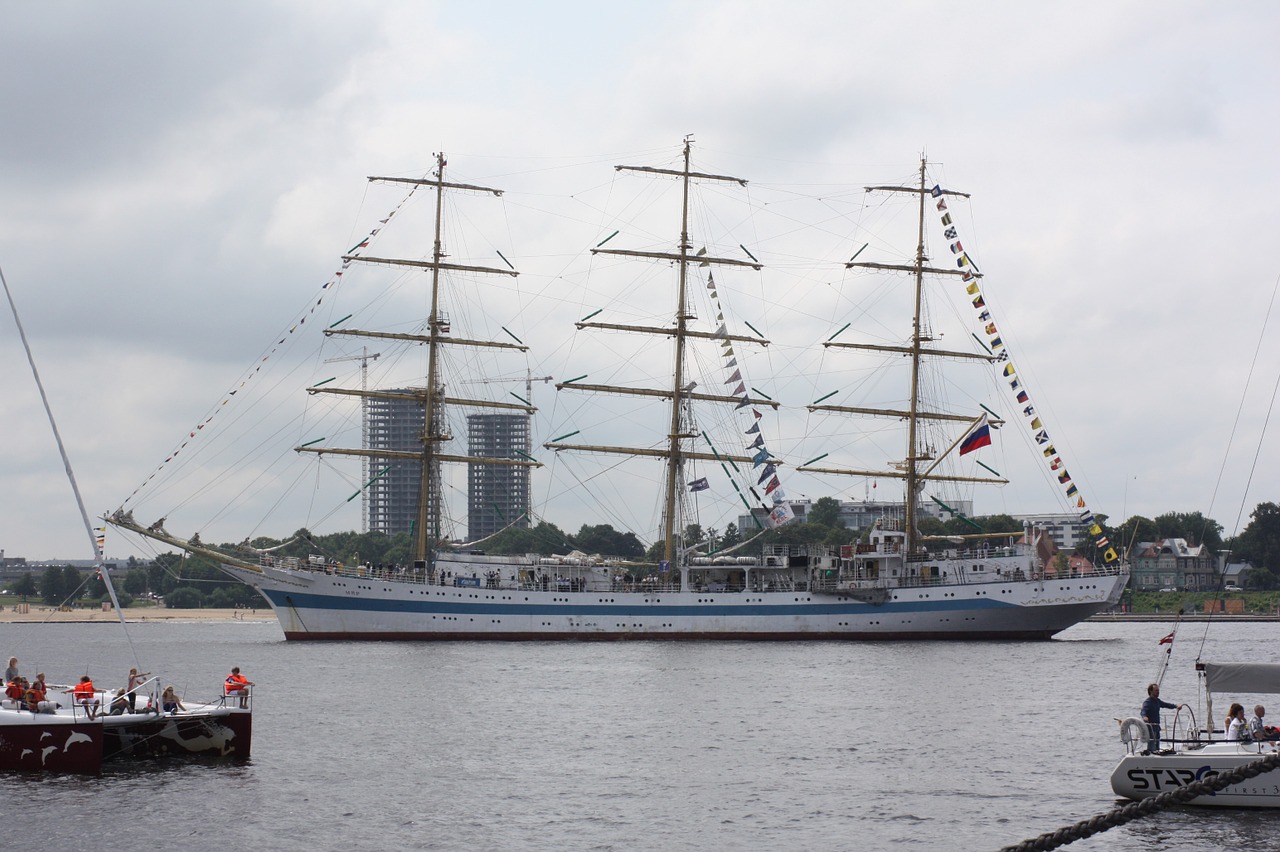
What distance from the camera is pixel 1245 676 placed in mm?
31672

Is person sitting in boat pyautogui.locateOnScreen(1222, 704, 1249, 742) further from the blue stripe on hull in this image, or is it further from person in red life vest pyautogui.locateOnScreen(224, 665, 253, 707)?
the blue stripe on hull

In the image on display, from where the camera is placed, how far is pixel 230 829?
29.8 metres

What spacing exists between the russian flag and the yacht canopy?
56843 mm

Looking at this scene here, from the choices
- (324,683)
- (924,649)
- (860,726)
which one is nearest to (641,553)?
(924,649)

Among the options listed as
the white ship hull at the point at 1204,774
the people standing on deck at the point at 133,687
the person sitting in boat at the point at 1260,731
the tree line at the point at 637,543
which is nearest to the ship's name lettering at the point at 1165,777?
the white ship hull at the point at 1204,774

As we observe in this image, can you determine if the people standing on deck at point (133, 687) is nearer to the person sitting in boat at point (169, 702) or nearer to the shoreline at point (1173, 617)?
the person sitting in boat at point (169, 702)

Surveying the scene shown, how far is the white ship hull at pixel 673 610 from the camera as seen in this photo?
86188 millimetres

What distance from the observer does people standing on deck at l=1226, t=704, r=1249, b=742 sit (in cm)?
3111

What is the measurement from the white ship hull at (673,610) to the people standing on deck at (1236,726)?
180 ft

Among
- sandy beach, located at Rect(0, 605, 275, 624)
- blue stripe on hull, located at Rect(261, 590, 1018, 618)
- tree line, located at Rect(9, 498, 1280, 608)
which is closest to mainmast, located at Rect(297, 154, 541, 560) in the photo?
blue stripe on hull, located at Rect(261, 590, 1018, 618)

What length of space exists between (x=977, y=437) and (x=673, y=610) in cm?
2086

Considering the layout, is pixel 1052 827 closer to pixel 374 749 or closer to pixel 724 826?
pixel 724 826

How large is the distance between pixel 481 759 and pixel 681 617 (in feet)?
157

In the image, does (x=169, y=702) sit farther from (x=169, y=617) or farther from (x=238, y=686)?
(x=169, y=617)
